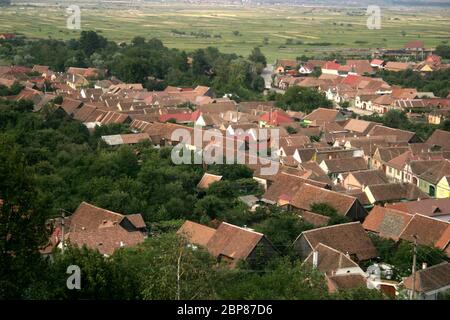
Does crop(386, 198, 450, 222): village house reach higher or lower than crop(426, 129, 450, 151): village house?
lower

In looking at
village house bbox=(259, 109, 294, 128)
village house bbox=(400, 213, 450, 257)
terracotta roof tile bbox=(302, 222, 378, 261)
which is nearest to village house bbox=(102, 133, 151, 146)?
village house bbox=(259, 109, 294, 128)

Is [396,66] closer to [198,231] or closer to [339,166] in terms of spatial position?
[339,166]

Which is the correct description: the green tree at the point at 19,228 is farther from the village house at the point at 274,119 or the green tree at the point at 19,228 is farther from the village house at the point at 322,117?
the village house at the point at 322,117

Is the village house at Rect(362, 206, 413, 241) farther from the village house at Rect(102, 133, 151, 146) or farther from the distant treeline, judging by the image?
the distant treeline

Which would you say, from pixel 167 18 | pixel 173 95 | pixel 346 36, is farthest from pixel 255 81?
pixel 167 18

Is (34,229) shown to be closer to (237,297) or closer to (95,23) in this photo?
(237,297)
